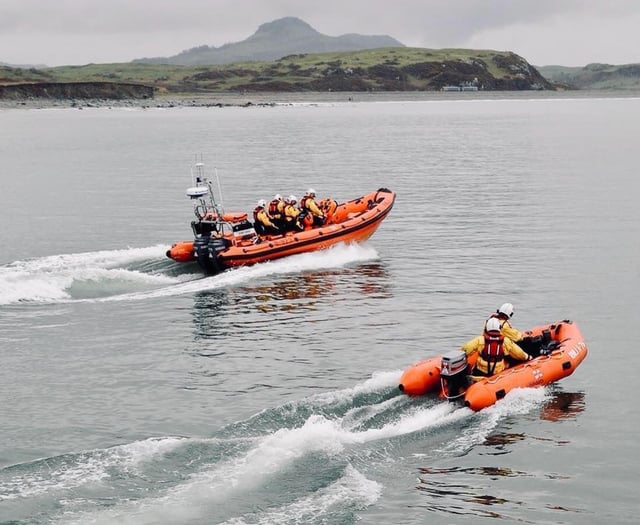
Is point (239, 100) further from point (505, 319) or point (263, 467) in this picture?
point (263, 467)

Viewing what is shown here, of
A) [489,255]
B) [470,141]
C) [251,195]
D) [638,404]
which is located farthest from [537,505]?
[470,141]

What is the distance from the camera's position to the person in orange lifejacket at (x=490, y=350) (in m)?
17.7

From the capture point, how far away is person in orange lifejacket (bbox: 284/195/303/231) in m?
30.0

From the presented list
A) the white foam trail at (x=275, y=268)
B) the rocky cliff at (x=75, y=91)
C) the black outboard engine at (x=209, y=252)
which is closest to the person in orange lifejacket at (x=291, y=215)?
the white foam trail at (x=275, y=268)

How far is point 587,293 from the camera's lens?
25.8 meters

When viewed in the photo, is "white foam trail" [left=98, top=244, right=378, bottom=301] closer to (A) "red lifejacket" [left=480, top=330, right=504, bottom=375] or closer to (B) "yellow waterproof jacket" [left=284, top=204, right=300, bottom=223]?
(B) "yellow waterproof jacket" [left=284, top=204, right=300, bottom=223]

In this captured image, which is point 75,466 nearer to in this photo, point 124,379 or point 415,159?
point 124,379

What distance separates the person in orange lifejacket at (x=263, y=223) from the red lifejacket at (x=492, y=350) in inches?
522

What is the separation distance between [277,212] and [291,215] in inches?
18.5

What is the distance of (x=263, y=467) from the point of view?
1459cm

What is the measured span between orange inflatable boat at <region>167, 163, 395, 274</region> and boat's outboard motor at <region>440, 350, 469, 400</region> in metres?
12.5

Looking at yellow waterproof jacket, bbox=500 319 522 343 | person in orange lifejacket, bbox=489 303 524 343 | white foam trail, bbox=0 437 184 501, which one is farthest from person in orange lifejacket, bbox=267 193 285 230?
white foam trail, bbox=0 437 184 501

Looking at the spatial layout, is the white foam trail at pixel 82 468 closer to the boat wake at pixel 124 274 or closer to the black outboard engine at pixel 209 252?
the boat wake at pixel 124 274

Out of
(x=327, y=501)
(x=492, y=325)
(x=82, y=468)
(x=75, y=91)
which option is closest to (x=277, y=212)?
(x=492, y=325)
